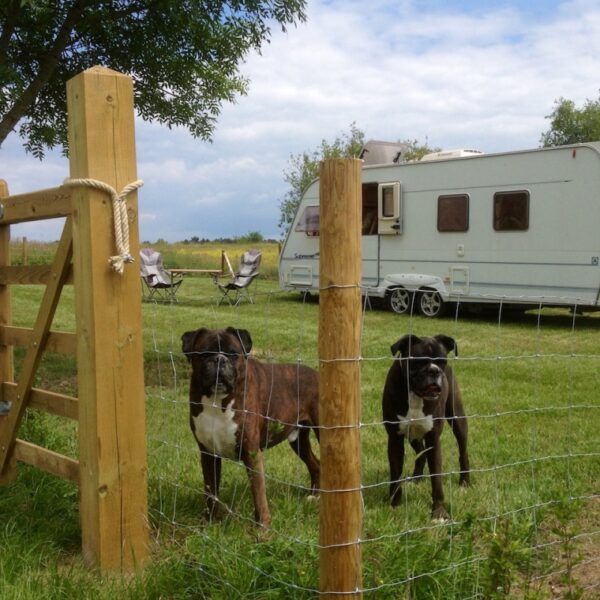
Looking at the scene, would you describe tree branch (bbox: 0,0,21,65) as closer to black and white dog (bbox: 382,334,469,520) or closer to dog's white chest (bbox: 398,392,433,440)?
black and white dog (bbox: 382,334,469,520)

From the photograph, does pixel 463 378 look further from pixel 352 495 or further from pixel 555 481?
pixel 352 495

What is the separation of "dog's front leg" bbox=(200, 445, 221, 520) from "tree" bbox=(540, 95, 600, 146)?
133 ft

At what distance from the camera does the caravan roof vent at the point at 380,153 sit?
1717 cm

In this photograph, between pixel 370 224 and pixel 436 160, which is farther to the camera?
pixel 370 224

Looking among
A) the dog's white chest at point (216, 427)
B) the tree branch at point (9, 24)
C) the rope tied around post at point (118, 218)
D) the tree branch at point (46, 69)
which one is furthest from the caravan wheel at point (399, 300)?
the rope tied around post at point (118, 218)

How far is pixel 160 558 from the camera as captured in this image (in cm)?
349

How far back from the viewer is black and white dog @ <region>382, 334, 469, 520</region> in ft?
13.4

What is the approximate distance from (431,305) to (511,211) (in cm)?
256

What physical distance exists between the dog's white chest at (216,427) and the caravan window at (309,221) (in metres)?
13.4

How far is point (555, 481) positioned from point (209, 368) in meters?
2.45

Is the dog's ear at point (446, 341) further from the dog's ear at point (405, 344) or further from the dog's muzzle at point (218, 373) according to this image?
the dog's muzzle at point (218, 373)

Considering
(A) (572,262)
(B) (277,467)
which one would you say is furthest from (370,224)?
(B) (277,467)

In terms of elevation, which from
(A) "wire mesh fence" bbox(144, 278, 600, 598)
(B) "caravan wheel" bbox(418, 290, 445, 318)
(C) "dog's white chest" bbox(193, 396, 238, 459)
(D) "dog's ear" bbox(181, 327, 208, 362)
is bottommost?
(A) "wire mesh fence" bbox(144, 278, 600, 598)

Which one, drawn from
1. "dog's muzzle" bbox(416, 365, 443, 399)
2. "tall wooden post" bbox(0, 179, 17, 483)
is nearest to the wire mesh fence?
"dog's muzzle" bbox(416, 365, 443, 399)
